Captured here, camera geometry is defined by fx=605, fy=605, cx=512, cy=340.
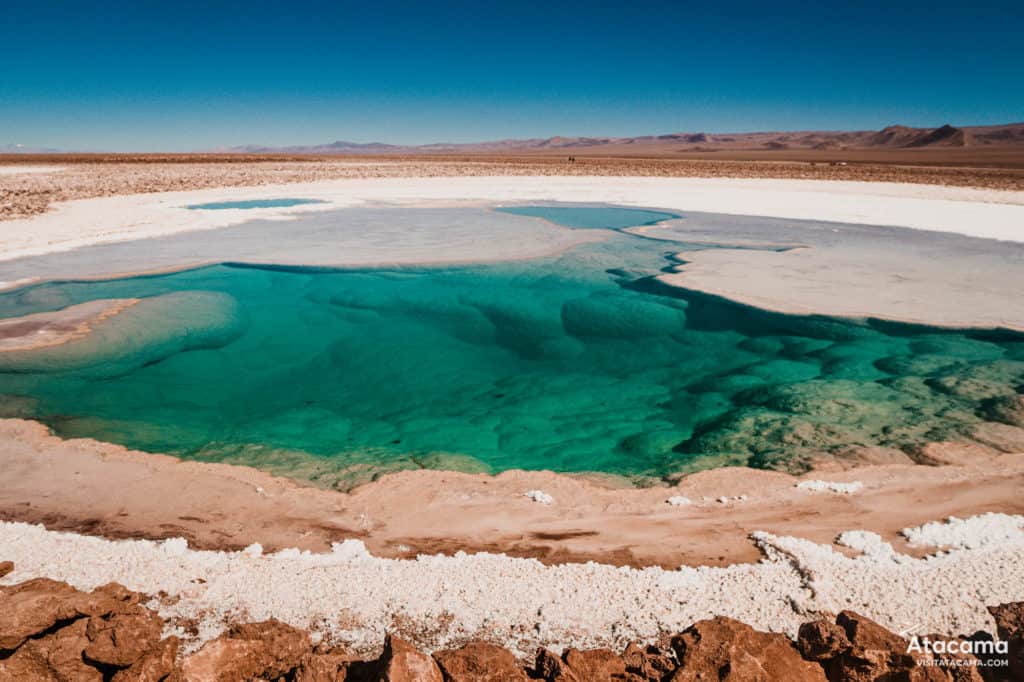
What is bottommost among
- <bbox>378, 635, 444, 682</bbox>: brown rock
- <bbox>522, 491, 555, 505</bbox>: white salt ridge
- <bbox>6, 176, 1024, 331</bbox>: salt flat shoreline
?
<bbox>522, 491, 555, 505</bbox>: white salt ridge

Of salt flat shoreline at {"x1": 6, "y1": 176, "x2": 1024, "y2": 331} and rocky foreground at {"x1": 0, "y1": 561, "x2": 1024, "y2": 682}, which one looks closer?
rocky foreground at {"x1": 0, "y1": 561, "x2": 1024, "y2": 682}

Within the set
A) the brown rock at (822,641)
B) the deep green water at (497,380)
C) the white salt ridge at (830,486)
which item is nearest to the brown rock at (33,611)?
the deep green water at (497,380)

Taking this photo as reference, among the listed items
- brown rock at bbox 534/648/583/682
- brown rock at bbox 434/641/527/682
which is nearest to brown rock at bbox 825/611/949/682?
brown rock at bbox 534/648/583/682

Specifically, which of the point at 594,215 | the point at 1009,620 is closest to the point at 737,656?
the point at 1009,620

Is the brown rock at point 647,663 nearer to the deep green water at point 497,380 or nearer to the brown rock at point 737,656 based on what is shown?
the brown rock at point 737,656

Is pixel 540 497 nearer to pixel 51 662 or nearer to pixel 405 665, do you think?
pixel 405 665

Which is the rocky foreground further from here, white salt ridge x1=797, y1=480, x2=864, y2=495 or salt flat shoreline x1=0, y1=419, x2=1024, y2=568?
white salt ridge x1=797, y1=480, x2=864, y2=495

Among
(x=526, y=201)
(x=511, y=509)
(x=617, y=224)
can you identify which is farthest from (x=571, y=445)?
(x=526, y=201)
